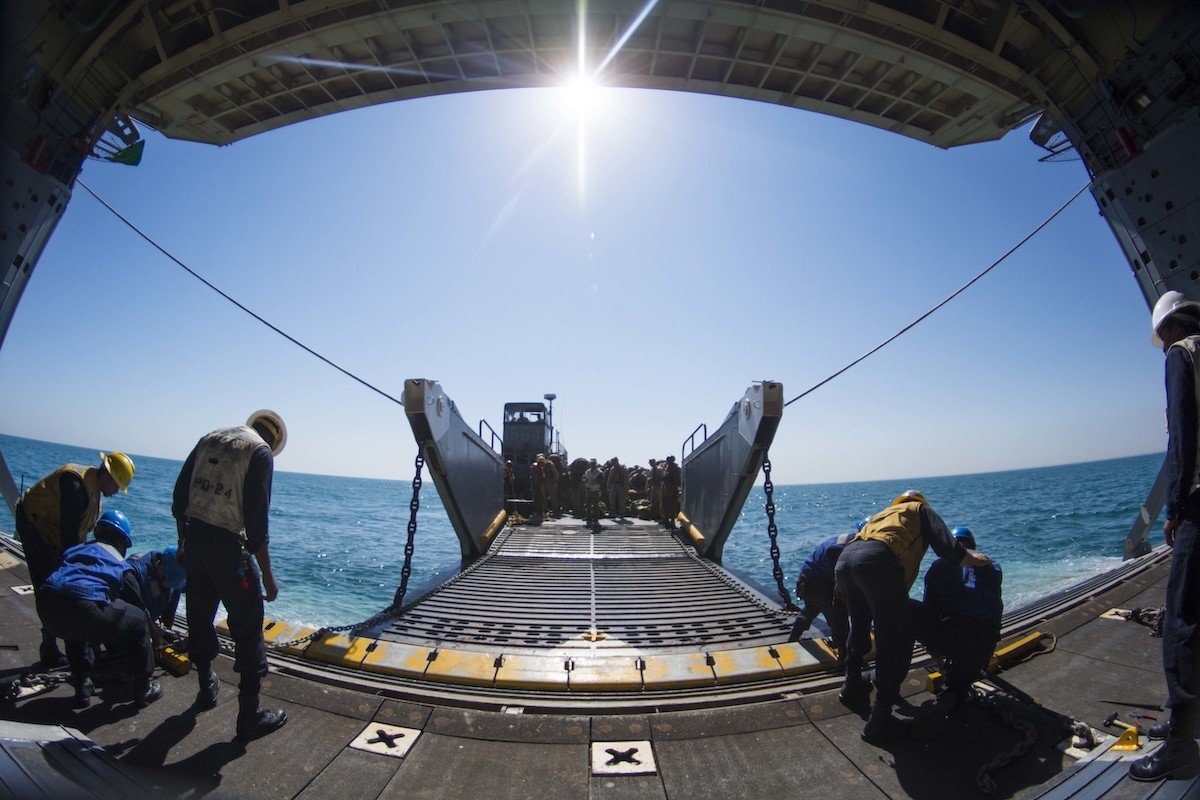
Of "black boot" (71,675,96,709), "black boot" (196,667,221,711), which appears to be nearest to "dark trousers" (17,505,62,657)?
"black boot" (71,675,96,709)

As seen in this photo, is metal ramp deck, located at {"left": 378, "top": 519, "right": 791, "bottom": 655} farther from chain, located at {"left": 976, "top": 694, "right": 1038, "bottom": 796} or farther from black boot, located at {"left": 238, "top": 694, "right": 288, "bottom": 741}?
chain, located at {"left": 976, "top": 694, "right": 1038, "bottom": 796}

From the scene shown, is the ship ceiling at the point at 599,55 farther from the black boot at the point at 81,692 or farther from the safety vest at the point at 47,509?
the black boot at the point at 81,692

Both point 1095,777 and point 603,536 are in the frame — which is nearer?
point 1095,777

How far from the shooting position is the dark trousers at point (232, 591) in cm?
251

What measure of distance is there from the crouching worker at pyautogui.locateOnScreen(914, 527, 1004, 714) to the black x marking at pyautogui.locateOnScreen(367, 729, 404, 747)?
2.87m

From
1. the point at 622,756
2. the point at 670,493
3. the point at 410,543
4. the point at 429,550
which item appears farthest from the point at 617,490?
the point at 622,756

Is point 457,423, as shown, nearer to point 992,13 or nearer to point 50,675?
point 50,675

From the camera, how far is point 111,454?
3.27m

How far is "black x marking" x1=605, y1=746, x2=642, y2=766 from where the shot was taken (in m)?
2.34

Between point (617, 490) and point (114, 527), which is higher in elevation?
point (114, 527)

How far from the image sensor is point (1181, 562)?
2.02 metres

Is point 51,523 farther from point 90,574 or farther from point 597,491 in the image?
point 597,491

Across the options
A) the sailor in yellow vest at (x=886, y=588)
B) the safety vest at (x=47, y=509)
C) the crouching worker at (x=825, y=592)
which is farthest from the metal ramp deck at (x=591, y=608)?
the safety vest at (x=47, y=509)

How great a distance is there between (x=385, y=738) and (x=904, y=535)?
9.83 ft
